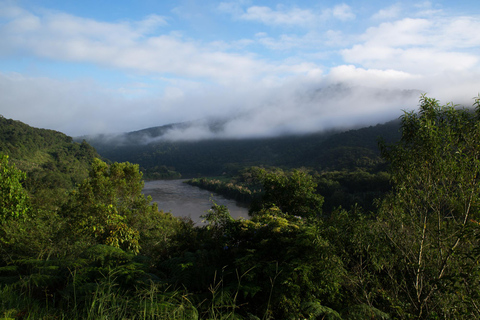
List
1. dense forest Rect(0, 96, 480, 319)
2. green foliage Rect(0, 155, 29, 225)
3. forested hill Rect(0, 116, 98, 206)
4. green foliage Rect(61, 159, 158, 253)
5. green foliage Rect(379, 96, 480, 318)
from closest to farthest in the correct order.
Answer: dense forest Rect(0, 96, 480, 319) → green foliage Rect(379, 96, 480, 318) → green foliage Rect(0, 155, 29, 225) → green foliage Rect(61, 159, 158, 253) → forested hill Rect(0, 116, 98, 206)

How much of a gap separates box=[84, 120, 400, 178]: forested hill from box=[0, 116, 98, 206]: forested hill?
122 ft

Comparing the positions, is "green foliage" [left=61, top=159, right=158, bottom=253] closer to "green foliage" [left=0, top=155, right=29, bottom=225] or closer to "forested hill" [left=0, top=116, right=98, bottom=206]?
"green foliage" [left=0, top=155, right=29, bottom=225]

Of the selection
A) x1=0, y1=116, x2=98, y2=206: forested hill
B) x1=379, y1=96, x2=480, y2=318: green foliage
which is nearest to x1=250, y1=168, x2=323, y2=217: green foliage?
x1=379, y1=96, x2=480, y2=318: green foliage

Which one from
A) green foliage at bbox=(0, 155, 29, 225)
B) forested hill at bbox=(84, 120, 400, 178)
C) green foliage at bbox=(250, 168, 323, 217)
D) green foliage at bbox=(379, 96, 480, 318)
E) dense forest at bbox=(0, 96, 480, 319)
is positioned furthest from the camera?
forested hill at bbox=(84, 120, 400, 178)

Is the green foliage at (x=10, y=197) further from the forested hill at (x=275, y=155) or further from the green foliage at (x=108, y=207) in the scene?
the forested hill at (x=275, y=155)

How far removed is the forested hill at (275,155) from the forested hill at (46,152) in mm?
37141

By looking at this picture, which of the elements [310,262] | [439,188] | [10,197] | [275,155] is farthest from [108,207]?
[275,155]

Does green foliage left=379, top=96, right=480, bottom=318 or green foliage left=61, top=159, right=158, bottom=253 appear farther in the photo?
green foliage left=61, top=159, right=158, bottom=253

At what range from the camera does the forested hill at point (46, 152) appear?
2141 inches

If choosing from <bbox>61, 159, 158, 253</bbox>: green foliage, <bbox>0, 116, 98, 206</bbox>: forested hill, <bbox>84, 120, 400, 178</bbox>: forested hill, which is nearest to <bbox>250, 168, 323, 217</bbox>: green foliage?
<bbox>61, 159, 158, 253</bbox>: green foliage

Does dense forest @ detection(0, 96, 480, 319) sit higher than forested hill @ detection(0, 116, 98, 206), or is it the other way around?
forested hill @ detection(0, 116, 98, 206)

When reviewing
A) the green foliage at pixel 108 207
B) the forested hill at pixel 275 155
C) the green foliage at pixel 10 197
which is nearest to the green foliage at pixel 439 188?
the green foliage at pixel 108 207

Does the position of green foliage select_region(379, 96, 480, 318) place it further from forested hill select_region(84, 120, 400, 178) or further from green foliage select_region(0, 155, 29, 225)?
forested hill select_region(84, 120, 400, 178)

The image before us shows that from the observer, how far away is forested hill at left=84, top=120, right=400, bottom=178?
90.0 m
